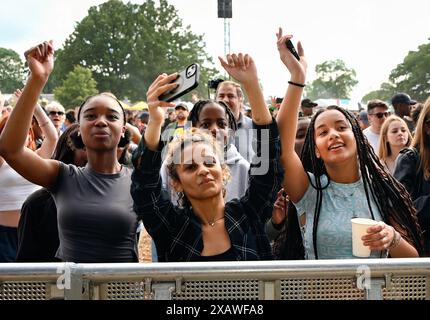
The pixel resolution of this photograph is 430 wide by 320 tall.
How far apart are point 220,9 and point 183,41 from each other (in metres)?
30.2

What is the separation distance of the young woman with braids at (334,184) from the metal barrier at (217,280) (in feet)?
2.28

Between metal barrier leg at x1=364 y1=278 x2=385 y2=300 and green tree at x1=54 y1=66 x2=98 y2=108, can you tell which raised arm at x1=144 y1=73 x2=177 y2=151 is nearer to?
metal barrier leg at x1=364 y1=278 x2=385 y2=300

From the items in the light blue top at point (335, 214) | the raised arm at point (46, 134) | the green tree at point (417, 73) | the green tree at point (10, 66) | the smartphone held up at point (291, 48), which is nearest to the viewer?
the light blue top at point (335, 214)

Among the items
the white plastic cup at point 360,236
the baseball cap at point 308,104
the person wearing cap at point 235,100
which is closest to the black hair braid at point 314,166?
the white plastic cup at point 360,236

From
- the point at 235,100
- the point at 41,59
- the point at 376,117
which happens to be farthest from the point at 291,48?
the point at 376,117

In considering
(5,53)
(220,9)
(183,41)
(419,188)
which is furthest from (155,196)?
(5,53)

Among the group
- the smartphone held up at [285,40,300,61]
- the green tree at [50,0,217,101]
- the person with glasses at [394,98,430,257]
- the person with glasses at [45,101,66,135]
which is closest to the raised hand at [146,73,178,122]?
the smartphone held up at [285,40,300,61]

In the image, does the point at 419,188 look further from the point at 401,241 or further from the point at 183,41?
the point at 183,41

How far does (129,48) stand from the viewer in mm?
51406

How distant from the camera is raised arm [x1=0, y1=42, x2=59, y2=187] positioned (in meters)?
1.86

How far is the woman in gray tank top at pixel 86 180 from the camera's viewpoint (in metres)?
1.88

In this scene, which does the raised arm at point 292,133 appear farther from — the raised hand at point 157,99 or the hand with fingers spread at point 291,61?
the raised hand at point 157,99

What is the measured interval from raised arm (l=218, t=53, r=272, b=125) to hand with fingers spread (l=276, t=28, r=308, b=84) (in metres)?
0.21

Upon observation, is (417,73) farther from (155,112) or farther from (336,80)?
(155,112)
